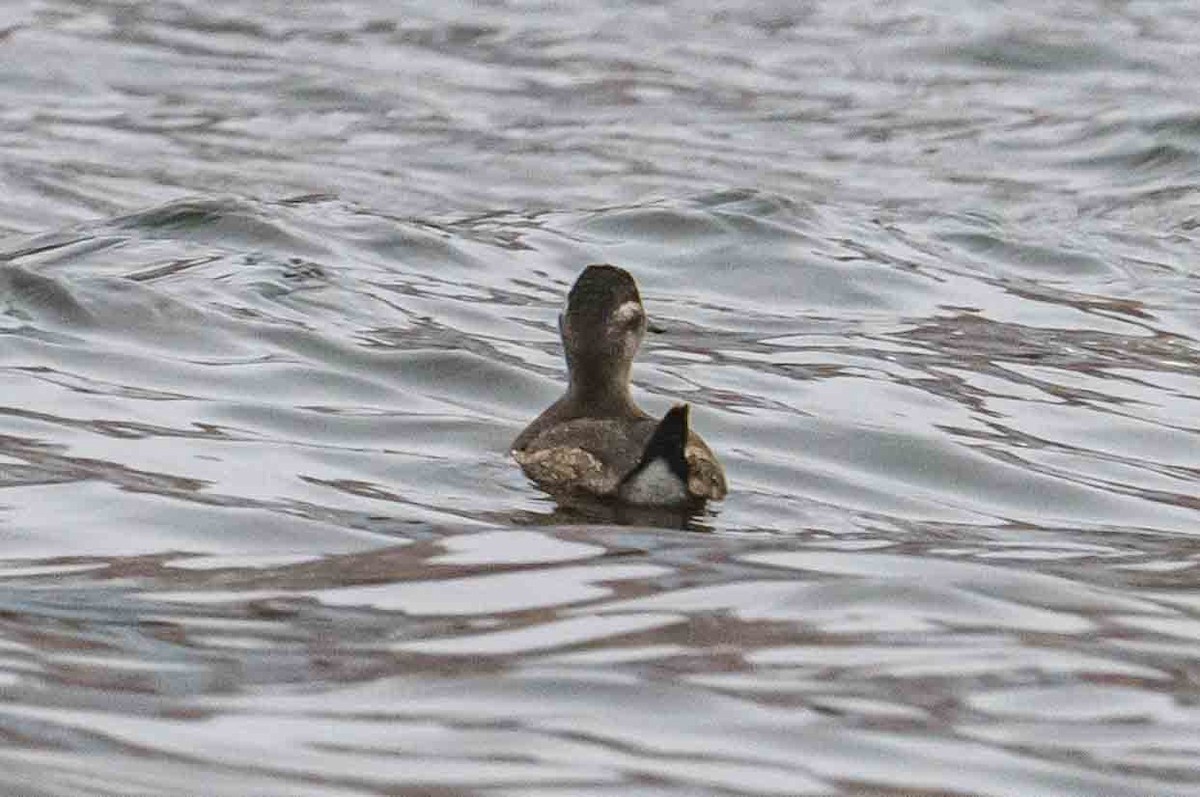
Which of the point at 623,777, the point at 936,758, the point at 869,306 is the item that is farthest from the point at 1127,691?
the point at 869,306

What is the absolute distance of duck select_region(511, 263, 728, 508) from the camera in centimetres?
802

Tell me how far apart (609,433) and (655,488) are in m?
0.51

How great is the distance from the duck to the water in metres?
0.15

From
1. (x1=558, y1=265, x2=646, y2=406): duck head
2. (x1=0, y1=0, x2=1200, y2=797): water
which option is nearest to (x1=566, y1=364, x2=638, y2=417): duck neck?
(x1=558, y1=265, x2=646, y2=406): duck head

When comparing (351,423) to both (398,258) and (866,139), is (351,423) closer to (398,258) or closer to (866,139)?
(398,258)

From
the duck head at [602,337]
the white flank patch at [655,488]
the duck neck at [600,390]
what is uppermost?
the duck head at [602,337]

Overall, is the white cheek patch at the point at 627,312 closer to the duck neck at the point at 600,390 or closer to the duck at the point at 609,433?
the duck at the point at 609,433

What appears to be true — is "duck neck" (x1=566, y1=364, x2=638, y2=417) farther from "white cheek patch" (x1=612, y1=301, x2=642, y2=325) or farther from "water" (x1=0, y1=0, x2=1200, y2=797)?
"water" (x1=0, y1=0, x2=1200, y2=797)

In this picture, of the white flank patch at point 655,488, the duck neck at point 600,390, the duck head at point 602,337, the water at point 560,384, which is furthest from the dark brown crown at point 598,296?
the white flank patch at point 655,488

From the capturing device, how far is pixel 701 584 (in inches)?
264

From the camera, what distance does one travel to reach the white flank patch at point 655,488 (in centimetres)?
798

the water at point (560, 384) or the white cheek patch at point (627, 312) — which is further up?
the white cheek patch at point (627, 312)

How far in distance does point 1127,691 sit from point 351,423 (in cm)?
460

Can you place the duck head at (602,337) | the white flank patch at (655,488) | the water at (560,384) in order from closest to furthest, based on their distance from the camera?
the water at (560,384), the white flank patch at (655,488), the duck head at (602,337)
